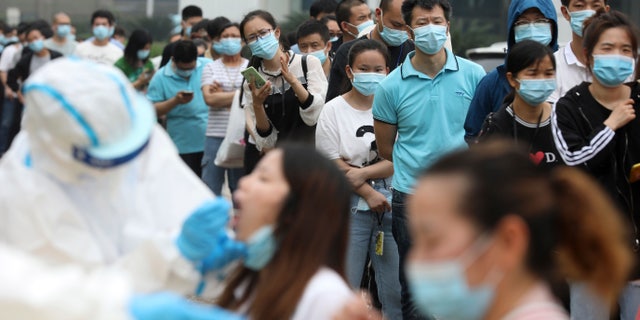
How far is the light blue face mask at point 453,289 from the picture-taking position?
8.91 feet

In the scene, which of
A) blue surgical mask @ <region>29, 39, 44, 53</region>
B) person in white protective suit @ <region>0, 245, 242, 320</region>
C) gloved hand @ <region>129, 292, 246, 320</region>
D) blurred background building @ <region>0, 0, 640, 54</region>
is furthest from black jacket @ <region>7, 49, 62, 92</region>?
gloved hand @ <region>129, 292, 246, 320</region>

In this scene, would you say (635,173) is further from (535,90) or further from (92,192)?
(92,192)

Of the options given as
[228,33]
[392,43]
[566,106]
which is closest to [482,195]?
[566,106]

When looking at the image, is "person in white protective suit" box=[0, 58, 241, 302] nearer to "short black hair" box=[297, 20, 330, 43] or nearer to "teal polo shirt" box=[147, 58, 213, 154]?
"short black hair" box=[297, 20, 330, 43]

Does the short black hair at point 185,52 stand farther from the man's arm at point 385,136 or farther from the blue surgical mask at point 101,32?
the man's arm at point 385,136

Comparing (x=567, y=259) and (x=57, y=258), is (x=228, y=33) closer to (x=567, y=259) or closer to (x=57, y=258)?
(x=57, y=258)

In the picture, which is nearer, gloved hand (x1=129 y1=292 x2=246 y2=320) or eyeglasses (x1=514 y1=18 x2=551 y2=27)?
gloved hand (x1=129 y1=292 x2=246 y2=320)

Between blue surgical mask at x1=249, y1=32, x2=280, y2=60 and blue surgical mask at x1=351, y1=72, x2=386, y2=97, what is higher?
blue surgical mask at x1=351, y1=72, x2=386, y2=97

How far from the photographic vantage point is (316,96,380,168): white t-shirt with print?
7.12 m

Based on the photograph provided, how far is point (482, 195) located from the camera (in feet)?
8.98

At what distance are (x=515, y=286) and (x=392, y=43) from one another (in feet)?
18.2

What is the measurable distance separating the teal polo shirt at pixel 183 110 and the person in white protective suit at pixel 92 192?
23.2ft

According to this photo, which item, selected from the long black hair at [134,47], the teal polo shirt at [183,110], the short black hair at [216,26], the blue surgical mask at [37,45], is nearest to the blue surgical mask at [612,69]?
the teal polo shirt at [183,110]

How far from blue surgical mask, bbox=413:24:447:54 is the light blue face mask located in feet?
13.6
